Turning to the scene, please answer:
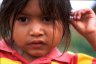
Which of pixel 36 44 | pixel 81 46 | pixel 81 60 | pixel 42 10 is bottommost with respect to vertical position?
pixel 81 46

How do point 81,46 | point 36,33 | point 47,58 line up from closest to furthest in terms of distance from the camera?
point 36,33, point 47,58, point 81,46

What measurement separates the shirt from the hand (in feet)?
0.38

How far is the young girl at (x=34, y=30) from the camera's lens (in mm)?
1475

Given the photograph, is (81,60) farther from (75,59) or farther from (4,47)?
(4,47)

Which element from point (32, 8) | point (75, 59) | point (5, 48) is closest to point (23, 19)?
point (32, 8)

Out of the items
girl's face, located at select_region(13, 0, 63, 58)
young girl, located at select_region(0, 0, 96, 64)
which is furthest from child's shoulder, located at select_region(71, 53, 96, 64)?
girl's face, located at select_region(13, 0, 63, 58)

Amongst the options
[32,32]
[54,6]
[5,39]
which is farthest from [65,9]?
[5,39]

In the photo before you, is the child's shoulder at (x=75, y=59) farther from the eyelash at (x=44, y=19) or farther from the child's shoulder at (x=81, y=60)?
the eyelash at (x=44, y=19)

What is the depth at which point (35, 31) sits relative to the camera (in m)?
1.45

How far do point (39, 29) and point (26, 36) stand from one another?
64mm

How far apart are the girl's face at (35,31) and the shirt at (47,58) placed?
4 centimetres

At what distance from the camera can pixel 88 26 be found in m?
1.73

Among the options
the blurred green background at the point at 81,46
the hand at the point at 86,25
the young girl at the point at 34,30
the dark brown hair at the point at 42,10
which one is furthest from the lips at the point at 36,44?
the blurred green background at the point at 81,46

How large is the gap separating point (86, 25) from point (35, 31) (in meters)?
0.37
